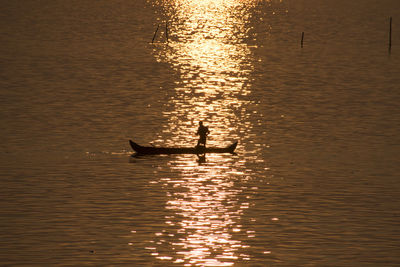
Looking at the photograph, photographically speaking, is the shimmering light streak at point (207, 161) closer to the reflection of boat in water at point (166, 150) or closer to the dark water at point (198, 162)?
the dark water at point (198, 162)

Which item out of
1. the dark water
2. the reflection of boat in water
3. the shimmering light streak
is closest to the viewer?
the dark water

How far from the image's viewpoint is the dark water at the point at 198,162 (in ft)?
126

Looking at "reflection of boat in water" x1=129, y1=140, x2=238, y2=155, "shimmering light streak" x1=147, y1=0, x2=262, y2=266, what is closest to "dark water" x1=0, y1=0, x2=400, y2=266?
"shimmering light streak" x1=147, y1=0, x2=262, y2=266

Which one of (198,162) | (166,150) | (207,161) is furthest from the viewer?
(166,150)

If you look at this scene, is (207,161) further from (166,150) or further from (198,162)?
(166,150)

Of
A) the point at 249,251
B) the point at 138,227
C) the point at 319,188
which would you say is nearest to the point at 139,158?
the point at 319,188

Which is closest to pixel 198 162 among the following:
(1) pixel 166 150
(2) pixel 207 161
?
(2) pixel 207 161

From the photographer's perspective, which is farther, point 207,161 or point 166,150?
point 166,150

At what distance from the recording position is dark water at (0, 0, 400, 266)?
3841 centimetres

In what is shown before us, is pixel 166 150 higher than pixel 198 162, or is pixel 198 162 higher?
pixel 166 150

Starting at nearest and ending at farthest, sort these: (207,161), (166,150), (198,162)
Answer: (198,162)
(207,161)
(166,150)

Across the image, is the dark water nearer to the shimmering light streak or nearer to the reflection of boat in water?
the shimmering light streak

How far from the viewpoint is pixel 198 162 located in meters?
56.9

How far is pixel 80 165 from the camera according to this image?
55.0 metres
